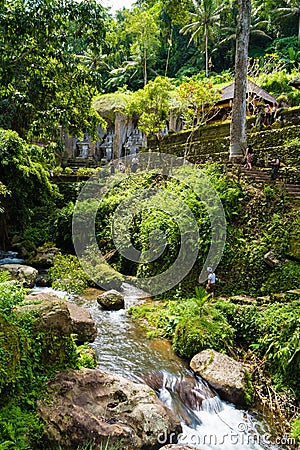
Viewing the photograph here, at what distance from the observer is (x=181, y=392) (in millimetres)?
6266

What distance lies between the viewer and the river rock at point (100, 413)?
13.2 feet

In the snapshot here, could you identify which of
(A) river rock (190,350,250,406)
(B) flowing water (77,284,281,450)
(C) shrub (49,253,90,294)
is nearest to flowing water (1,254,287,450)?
(B) flowing water (77,284,281,450)

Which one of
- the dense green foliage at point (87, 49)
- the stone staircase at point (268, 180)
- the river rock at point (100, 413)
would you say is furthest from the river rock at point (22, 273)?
the stone staircase at point (268, 180)

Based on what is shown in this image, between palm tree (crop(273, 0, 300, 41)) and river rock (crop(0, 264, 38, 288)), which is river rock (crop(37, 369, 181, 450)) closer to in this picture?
river rock (crop(0, 264, 38, 288))

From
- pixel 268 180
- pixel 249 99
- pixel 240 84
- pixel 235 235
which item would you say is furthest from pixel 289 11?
pixel 235 235

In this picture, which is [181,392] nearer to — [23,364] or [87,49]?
[23,364]

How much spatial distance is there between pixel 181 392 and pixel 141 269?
21.2 feet

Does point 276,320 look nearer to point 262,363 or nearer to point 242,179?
point 262,363

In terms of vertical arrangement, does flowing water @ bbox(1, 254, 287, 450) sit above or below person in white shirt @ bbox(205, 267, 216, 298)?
below

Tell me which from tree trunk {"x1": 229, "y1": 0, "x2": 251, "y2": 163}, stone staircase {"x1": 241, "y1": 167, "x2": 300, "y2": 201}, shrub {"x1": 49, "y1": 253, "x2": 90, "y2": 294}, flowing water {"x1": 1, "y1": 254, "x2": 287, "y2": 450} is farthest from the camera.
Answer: tree trunk {"x1": 229, "y1": 0, "x2": 251, "y2": 163}

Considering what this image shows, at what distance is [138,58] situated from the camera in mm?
36062

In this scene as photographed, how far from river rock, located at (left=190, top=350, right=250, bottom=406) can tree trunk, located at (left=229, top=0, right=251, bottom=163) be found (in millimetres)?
8897

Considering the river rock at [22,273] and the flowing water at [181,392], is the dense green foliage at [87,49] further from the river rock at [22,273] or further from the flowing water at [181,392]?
the flowing water at [181,392]

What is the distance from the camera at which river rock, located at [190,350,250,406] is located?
624 centimetres
